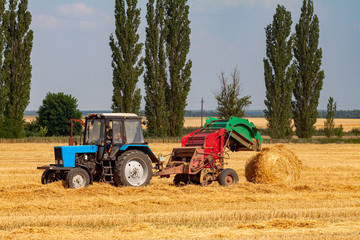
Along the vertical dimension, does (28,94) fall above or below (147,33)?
below

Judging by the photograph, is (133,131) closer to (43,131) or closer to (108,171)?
(108,171)

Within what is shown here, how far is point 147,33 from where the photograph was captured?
4284cm

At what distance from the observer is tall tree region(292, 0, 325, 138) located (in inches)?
1813

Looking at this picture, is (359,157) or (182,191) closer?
(182,191)

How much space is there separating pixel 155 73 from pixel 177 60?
1.95 meters

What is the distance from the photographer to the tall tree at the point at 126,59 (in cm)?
4144

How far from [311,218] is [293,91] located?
37.2m

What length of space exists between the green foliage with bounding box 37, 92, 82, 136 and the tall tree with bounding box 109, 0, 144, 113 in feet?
52.1

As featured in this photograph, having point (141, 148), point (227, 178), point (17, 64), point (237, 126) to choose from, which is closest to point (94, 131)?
point (141, 148)

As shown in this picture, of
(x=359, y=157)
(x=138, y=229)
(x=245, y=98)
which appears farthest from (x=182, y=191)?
(x=245, y=98)

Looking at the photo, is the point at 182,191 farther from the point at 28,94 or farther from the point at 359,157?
the point at 28,94

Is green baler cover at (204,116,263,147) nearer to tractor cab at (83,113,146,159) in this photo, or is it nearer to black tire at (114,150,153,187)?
tractor cab at (83,113,146,159)

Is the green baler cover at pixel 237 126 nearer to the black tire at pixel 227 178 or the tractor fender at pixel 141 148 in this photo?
the black tire at pixel 227 178

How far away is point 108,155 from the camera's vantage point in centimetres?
1391
